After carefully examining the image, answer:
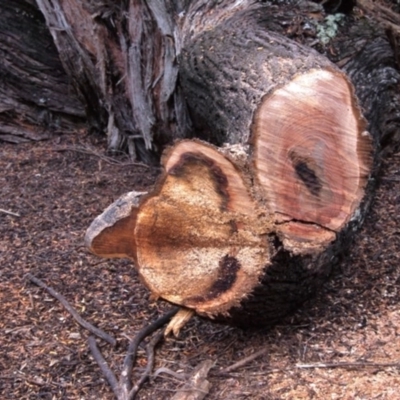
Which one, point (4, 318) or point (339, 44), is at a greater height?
point (339, 44)

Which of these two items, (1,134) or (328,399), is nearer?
(328,399)

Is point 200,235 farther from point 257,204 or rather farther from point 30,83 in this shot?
point 30,83

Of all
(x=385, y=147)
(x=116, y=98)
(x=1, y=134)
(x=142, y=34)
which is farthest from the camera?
(x=1, y=134)

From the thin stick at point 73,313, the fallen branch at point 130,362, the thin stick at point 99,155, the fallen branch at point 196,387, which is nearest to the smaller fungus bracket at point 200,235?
the fallen branch at point 196,387

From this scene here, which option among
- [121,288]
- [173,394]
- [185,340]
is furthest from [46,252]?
[173,394]

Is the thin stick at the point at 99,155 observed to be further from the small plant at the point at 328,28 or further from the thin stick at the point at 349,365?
the thin stick at the point at 349,365

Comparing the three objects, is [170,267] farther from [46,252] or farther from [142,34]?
[142,34]

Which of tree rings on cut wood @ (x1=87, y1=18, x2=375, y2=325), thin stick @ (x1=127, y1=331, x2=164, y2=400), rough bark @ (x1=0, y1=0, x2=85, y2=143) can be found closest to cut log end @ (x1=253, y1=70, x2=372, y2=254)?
tree rings on cut wood @ (x1=87, y1=18, x2=375, y2=325)
